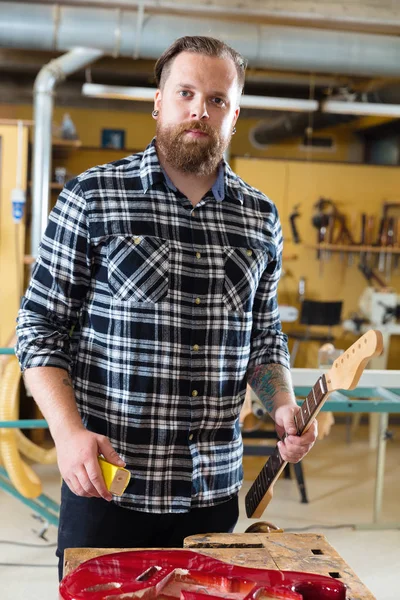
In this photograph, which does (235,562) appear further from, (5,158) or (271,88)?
(271,88)

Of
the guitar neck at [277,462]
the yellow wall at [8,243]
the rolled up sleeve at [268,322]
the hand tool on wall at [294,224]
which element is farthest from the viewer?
the hand tool on wall at [294,224]

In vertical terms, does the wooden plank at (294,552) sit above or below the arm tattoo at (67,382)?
below

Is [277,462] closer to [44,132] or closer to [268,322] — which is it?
[268,322]

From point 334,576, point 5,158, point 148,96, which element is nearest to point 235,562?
point 334,576

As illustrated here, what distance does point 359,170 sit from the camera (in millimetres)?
8078

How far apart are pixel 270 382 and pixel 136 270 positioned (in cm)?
41

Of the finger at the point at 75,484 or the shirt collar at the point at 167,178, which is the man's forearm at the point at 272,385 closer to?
the shirt collar at the point at 167,178

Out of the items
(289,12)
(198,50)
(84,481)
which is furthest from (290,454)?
(289,12)

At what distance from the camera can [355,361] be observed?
1195 mm

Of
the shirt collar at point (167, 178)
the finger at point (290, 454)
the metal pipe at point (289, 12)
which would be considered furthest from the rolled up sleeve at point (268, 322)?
the metal pipe at point (289, 12)

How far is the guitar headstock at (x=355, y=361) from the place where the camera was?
114 centimetres

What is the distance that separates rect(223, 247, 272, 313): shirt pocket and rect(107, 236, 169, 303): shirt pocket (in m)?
0.14

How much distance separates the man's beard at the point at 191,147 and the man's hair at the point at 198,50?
0.13 m

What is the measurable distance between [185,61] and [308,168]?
6.63 m
